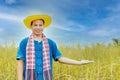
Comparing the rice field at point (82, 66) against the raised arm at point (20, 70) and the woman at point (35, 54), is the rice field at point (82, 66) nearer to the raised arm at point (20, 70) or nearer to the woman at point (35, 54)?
the woman at point (35, 54)

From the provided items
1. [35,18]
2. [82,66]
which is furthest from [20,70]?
[82,66]

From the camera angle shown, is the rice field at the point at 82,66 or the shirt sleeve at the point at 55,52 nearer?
the shirt sleeve at the point at 55,52

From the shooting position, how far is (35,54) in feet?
11.4

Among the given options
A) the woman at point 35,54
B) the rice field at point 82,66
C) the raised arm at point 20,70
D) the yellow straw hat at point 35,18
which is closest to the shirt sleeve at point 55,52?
the woman at point 35,54

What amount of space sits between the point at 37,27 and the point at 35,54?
0.28 meters

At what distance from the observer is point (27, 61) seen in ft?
11.4

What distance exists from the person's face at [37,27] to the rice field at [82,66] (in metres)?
1.18

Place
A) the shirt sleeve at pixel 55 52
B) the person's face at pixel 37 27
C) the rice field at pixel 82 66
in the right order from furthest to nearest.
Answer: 1. the rice field at pixel 82 66
2. the shirt sleeve at pixel 55 52
3. the person's face at pixel 37 27

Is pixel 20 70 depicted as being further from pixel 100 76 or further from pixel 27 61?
pixel 100 76

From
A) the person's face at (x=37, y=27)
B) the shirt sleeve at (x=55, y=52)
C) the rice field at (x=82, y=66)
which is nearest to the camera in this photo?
the person's face at (x=37, y=27)

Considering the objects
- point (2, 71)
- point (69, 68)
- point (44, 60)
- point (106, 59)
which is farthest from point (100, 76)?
point (44, 60)

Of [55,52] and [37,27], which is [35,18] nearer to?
[37,27]

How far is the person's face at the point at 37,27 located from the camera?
11.3 ft

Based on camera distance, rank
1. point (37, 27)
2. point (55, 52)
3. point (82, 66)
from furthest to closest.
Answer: point (82, 66)
point (55, 52)
point (37, 27)
